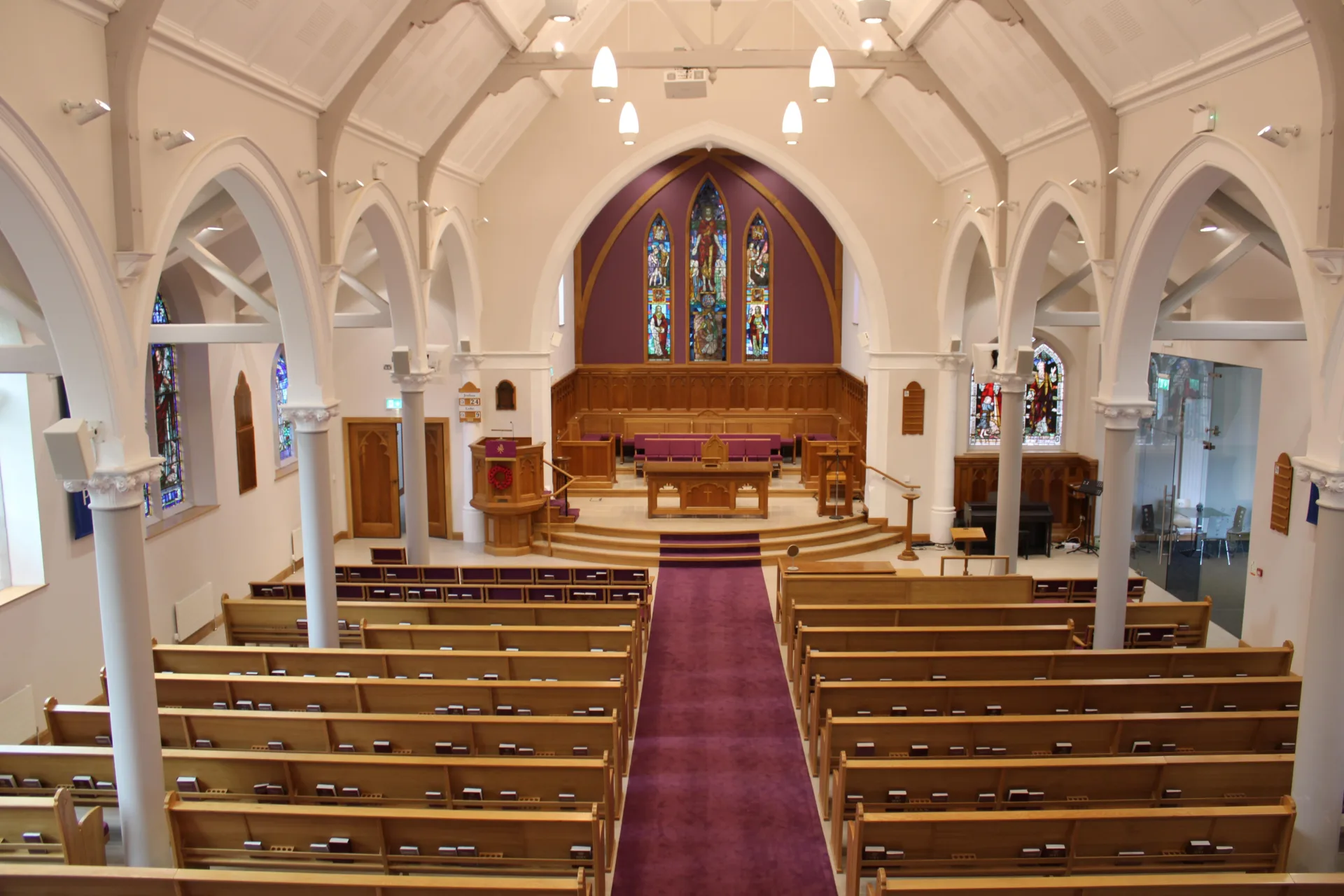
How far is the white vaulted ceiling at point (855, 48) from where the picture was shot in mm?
7559

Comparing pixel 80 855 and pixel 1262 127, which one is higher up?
pixel 1262 127

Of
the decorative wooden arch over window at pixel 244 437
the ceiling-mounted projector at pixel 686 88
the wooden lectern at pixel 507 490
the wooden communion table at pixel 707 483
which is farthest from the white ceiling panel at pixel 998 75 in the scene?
the decorative wooden arch over window at pixel 244 437

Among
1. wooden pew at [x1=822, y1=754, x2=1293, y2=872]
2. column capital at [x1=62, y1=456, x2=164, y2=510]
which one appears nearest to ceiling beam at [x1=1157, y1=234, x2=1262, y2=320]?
wooden pew at [x1=822, y1=754, x2=1293, y2=872]

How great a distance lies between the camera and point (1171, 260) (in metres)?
9.41

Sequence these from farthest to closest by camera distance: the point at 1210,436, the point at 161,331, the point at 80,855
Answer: the point at 1210,436 < the point at 161,331 < the point at 80,855

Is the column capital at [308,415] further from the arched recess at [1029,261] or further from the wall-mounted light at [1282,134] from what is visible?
the wall-mounted light at [1282,134]

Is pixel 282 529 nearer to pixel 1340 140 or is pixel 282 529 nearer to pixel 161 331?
pixel 161 331

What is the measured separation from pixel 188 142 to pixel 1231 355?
11580mm

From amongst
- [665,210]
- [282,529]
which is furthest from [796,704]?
[665,210]

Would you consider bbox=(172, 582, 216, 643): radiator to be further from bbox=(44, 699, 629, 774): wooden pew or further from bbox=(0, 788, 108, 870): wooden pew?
bbox=(0, 788, 108, 870): wooden pew

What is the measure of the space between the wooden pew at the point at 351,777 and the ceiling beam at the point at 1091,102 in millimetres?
6886

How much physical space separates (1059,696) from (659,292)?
53.6 feet

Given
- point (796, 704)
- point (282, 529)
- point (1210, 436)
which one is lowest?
point (796, 704)

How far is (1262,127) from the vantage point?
23.8 feet
